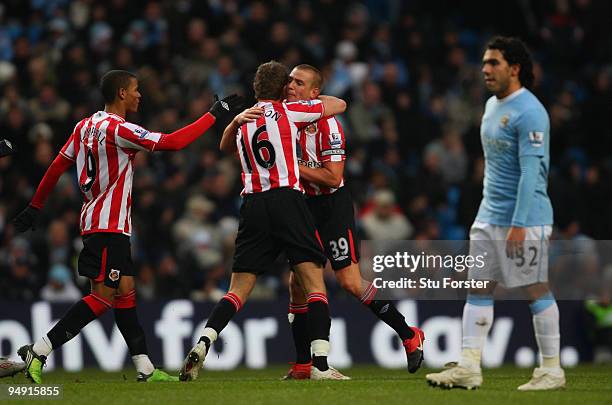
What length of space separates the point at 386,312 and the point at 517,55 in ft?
8.19

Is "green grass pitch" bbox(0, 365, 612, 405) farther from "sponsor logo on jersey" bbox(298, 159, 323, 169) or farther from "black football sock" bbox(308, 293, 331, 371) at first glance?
"sponsor logo on jersey" bbox(298, 159, 323, 169)

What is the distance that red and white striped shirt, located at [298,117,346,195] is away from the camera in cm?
959

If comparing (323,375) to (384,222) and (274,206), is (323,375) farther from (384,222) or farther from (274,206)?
(384,222)

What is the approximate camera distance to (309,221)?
9023 mm

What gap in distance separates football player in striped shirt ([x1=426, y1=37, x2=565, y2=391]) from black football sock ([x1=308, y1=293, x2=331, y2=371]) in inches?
42.8

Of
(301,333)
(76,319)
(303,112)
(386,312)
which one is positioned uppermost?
(303,112)

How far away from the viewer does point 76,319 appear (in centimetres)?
907

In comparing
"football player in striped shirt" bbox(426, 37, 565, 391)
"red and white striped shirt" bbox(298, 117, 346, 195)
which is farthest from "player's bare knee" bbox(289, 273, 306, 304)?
"football player in striped shirt" bbox(426, 37, 565, 391)

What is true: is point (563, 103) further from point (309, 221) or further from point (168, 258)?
point (309, 221)

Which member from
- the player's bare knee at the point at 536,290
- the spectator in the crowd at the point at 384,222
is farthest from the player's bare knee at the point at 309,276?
the spectator in the crowd at the point at 384,222

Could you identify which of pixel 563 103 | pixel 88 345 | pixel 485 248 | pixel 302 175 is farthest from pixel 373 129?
pixel 485 248

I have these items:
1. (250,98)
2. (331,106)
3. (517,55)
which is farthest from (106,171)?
(250,98)

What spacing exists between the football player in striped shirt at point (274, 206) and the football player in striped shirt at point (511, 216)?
4.28 feet

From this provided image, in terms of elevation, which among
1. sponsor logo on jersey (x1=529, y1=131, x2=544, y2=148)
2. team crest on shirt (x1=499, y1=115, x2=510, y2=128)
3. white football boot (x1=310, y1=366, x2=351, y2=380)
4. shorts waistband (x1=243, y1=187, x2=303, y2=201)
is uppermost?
team crest on shirt (x1=499, y1=115, x2=510, y2=128)
